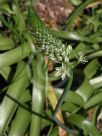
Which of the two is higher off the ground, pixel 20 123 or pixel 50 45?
pixel 50 45

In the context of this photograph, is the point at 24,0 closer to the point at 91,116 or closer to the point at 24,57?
the point at 24,57

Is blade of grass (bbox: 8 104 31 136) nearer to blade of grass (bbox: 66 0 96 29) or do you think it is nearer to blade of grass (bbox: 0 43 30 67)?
blade of grass (bbox: 0 43 30 67)

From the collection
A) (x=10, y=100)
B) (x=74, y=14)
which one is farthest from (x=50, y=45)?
(x=74, y=14)

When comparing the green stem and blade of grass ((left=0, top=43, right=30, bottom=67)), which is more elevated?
blade of grass ((left=0, top=43, right=30, bottom=67))

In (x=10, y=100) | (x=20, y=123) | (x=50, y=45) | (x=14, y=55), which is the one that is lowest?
(x=20, y=123)

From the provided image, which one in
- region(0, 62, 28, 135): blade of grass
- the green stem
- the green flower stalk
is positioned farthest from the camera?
the green stem

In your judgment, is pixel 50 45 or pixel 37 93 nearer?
pixel 50 45

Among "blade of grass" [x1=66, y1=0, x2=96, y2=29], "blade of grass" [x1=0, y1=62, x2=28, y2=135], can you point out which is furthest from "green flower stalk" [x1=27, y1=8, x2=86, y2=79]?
"blade of grass" [x1=66, y1=0, x2=96, y2=29]

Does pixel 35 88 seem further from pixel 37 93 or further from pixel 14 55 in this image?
pixel 14 55

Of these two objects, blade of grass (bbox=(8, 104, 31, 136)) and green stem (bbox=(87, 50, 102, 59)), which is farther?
green stem (bbox=(87, 50, 102, 59))

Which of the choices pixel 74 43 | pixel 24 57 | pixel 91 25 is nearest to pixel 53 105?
pixel 24 57

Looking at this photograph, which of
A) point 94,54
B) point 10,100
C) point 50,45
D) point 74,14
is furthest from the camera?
point 74,14

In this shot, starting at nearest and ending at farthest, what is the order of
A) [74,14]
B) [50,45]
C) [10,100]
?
[50,45]
[10,100]
[74,14]
